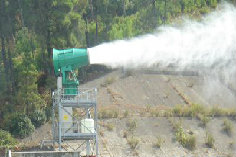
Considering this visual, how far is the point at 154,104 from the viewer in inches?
1908

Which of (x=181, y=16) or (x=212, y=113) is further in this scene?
(x=181, y=16)

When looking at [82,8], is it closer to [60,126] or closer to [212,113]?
[212,113]

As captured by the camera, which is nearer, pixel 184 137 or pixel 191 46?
pixel 184 137

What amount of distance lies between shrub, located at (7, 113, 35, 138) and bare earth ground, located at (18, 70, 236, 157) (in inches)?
18.5

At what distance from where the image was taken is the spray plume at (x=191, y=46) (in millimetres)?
44094

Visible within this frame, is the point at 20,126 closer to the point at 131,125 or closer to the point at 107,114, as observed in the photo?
the point at 107,114

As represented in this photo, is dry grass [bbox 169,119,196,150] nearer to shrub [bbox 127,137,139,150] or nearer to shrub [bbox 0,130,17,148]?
shrub [bbox 127,137,139,150]

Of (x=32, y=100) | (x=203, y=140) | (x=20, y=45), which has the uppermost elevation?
(x=20, y=45)

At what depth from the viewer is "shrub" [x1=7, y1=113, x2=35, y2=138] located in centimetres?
4216

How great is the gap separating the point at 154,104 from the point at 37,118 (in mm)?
9248

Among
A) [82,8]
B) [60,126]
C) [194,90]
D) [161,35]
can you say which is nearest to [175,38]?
[161,35]

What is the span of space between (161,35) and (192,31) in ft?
9.59

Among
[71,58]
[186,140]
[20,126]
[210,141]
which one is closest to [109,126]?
[186,140]

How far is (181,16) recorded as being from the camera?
56.9 meters
